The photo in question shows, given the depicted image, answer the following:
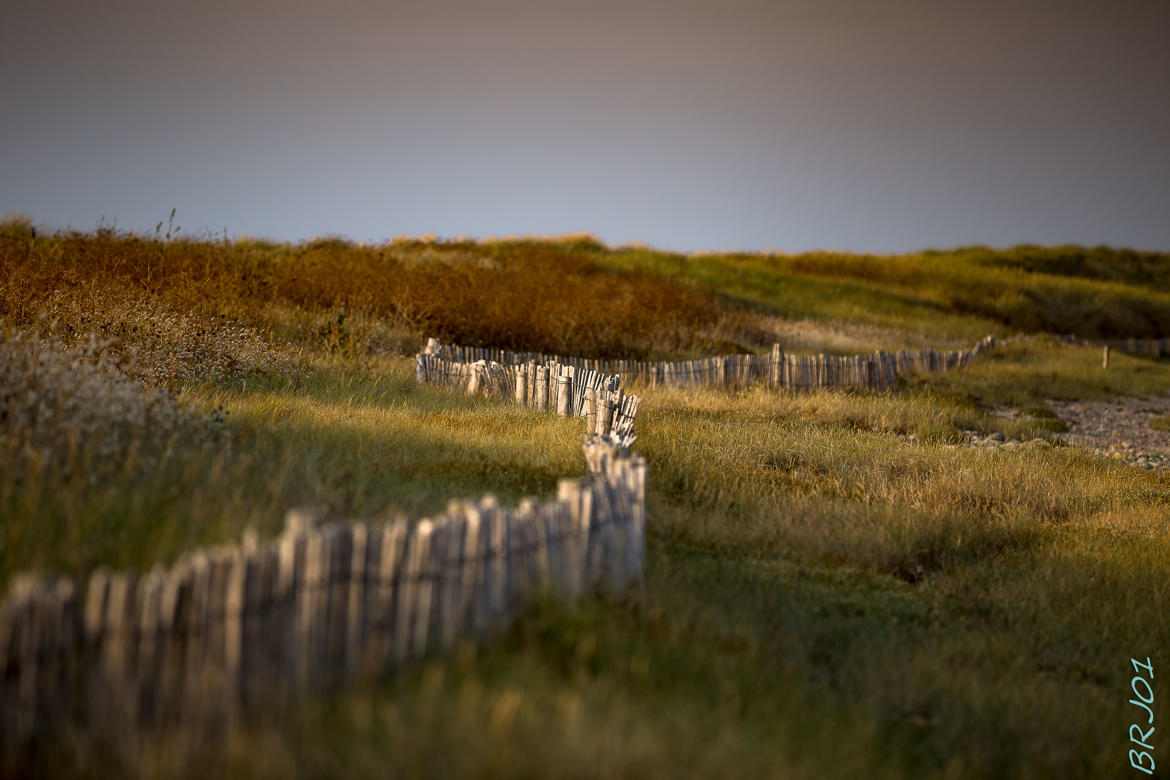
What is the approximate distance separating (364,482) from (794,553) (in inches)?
101

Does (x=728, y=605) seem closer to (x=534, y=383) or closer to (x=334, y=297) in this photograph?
(x=534, y=383)

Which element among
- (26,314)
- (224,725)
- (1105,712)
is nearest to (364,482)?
(224,725)

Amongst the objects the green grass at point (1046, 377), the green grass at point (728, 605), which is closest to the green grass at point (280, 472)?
the green grass at point (728, 605)

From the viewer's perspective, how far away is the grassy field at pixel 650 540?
2701 mm

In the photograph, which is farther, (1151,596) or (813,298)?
(813,298)

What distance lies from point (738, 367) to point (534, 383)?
570cm

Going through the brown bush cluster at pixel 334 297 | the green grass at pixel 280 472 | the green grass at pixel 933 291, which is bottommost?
the green grass at pixel 280 472

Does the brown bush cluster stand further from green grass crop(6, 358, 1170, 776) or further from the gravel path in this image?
the gravel path

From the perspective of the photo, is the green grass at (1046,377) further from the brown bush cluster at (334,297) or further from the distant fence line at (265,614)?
the distant fence line at (265,614)

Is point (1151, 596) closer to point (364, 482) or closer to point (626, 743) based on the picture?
point (626, 743)

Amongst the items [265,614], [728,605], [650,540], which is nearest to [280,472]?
[265,614]

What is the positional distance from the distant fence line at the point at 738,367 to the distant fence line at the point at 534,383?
0.54 feet

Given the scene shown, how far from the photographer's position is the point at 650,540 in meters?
5.08

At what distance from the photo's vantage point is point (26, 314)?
7426 millimetres
